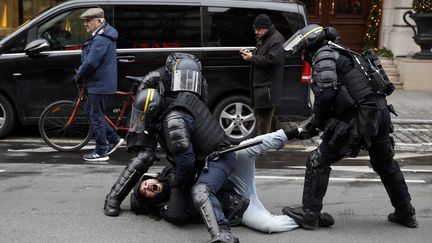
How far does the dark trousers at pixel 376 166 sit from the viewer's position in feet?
16.5

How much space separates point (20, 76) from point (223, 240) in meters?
5.03

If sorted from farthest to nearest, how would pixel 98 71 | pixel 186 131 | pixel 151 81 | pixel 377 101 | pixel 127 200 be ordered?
pixel 98 71
pixel 127 200
pixel 151 81
pixel 377 101
pixel 186 131

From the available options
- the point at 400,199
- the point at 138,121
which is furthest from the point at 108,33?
the point at 400,199

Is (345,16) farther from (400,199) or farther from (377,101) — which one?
(377,101)

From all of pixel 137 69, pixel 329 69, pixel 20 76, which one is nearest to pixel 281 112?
pixel 137 69

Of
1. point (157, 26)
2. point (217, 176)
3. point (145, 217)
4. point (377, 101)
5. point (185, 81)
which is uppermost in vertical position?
point (157, 26)

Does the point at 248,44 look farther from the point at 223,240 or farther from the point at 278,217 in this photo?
the point at 223,240

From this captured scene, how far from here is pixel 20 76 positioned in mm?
8602

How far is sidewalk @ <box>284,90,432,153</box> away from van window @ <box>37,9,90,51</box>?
10.5 ft

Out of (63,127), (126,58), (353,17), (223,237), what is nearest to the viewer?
(223,237)

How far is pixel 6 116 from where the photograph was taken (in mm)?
8688

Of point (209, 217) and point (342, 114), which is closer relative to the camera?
point (209, 217)

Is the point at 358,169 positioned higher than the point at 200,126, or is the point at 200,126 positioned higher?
the point at 200,126

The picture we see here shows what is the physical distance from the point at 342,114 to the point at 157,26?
13.7 ft
